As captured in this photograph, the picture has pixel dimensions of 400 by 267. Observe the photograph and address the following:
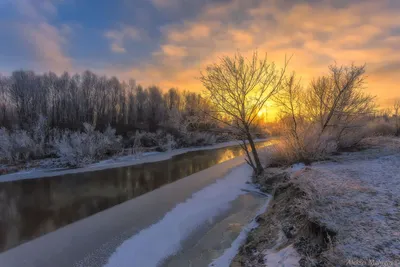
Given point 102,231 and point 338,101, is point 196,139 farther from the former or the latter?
point 102,231

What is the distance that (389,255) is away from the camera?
9.66ft

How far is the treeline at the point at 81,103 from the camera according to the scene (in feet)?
126

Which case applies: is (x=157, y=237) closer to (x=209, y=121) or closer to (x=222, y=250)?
(x=222, y=250)

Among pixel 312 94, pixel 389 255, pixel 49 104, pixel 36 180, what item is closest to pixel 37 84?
pixel 49 104

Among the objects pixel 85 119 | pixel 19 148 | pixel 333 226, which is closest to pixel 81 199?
pixel 333 226

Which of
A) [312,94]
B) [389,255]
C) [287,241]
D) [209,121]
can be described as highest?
[312,94]

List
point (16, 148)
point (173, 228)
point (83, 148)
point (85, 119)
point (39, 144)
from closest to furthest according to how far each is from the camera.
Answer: point (173, 228), point (16, 148), point (83, 148), point (39, 144), point (85, 119)

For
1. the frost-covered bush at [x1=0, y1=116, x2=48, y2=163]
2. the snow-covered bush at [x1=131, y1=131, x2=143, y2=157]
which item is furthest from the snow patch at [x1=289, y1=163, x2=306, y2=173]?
the frost-covered bush at [x1=0, y1=116, x2=48, y2=163]

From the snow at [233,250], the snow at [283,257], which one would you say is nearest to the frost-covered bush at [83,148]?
the snow at [233,250]

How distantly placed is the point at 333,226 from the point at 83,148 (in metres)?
20.0

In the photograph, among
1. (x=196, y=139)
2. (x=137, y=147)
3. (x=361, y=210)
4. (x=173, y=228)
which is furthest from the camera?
(x=196, y=139)

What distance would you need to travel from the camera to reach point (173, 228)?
6816mm

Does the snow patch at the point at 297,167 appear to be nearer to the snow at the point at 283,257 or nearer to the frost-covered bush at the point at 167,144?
the snow at the point at 283,257

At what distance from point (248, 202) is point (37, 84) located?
44.9 m
